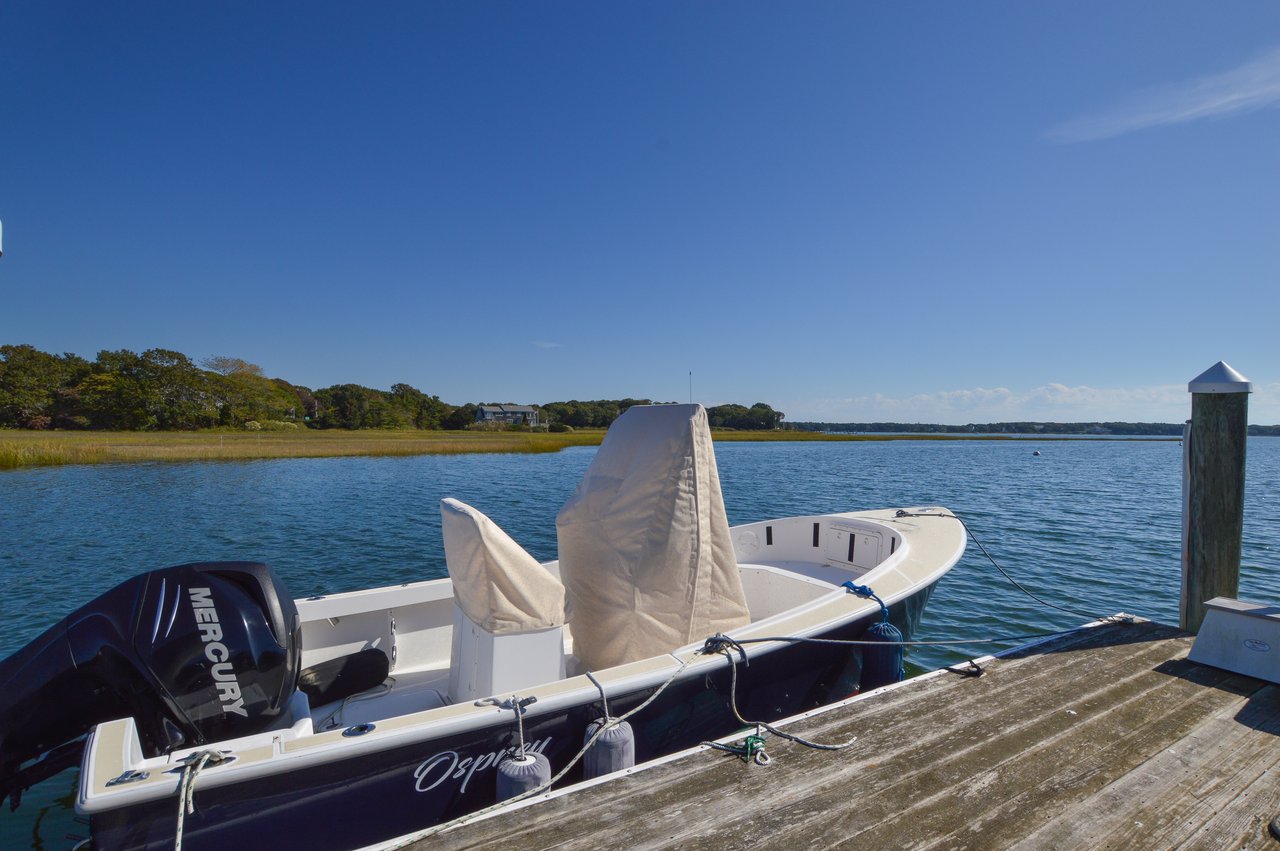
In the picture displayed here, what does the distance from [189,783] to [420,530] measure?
12.8m

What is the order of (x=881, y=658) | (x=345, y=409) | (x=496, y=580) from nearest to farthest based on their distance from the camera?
(x=496, y=580) → (x=881, y=658) → (x=345, y=409)

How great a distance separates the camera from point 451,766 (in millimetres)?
2924

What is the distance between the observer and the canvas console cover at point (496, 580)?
133 inches

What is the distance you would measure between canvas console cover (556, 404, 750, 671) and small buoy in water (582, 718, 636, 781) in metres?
0.79

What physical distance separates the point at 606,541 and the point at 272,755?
202 cm

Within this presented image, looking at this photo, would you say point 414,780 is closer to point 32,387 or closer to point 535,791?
point 535,791

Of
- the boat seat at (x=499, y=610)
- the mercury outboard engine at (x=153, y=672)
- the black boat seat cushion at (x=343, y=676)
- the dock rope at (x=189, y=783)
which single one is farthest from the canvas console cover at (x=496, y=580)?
the dock rope at (x=189, y=783)

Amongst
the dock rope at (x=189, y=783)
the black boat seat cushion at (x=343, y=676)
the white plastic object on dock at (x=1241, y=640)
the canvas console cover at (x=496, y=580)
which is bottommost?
the black boat seat cushion at (x=343, y=676)

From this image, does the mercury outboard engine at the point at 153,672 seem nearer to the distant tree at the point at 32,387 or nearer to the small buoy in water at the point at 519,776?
the small buoy in water at the point at 519,776

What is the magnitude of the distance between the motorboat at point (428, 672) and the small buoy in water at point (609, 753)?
21 millimetres

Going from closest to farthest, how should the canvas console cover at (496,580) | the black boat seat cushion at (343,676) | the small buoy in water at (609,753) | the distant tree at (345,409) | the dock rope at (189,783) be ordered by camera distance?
the dock rope at (189,783), the small buoy in water at (609,753), the canvas console cover at (496,580), the black boat seat cushion at (343,676), the distant tree at (345,409)

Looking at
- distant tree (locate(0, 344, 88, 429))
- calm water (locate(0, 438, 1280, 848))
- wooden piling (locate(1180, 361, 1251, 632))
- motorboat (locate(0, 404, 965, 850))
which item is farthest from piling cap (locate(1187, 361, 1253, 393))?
distant tree (locate(0, 344, 88, 429))

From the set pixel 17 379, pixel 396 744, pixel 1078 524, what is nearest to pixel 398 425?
pixel 17 379

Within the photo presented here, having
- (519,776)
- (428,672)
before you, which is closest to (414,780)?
(519,776)
